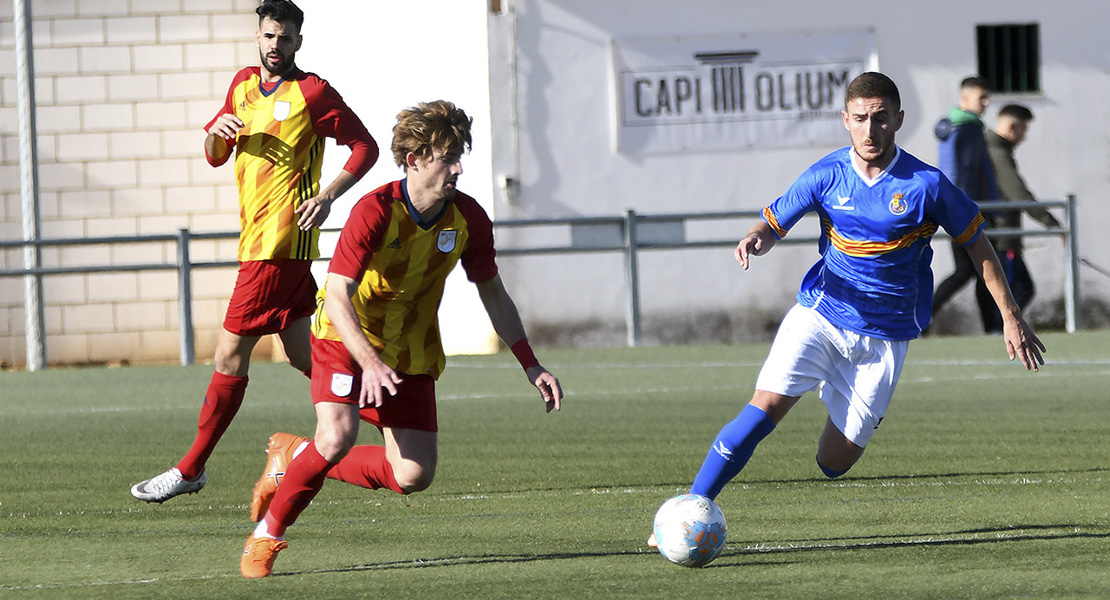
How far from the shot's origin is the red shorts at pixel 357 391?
536cm

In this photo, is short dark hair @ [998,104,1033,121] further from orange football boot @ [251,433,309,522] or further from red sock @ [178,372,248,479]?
orange football boot @ [251,433,309,522]

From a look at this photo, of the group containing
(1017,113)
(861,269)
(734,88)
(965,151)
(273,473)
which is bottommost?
(273,473)

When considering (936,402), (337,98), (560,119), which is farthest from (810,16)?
(337,98)

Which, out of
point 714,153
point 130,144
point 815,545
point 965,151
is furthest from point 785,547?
point 130,144

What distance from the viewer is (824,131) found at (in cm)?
1886

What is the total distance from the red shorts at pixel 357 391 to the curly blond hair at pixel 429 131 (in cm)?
66

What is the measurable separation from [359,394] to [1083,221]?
15451 millimetres

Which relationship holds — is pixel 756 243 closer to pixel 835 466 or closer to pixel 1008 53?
pixel 835 466

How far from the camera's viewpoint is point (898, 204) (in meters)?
5.88

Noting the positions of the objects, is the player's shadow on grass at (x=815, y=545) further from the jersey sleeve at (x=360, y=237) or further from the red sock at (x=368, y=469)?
the jersey sleeve at (x=360, y=237)

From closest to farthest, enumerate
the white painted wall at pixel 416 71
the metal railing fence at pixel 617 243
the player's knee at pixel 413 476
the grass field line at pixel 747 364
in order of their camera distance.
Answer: the player's knee at pixel 413 476, the grass field line at pixel 747 364, the metal railing fence at pixel 617 243, the white painted wall at pixel 416 71

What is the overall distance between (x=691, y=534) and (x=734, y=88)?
13.9 metres

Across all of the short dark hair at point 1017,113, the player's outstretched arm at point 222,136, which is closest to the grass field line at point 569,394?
the short dark hair at point 1017,113

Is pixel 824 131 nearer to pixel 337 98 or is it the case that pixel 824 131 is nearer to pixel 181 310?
pixel 181 310
